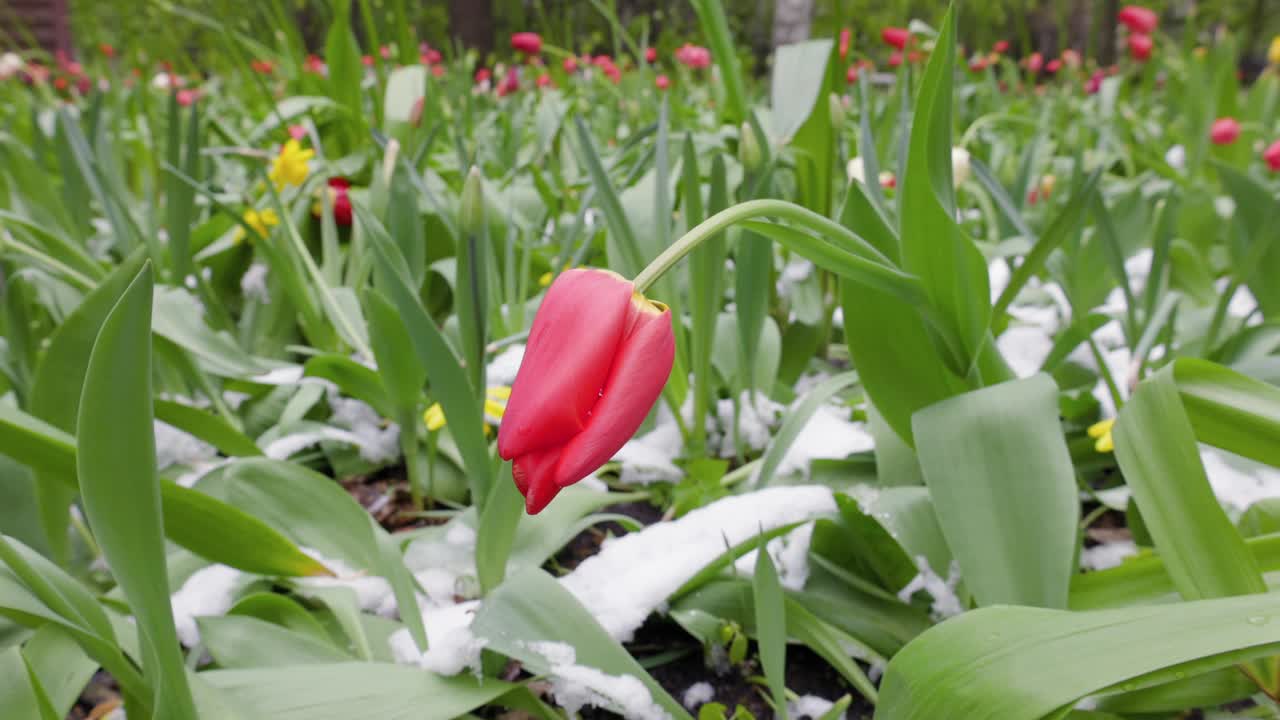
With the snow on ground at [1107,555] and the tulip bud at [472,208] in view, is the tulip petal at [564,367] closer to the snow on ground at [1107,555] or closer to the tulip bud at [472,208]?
the tulip bud at [472,208]

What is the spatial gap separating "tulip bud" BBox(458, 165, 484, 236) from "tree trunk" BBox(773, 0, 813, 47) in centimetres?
296

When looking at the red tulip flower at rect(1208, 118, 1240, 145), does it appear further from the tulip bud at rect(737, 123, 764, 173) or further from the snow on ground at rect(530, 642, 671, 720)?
the snow on ground at rect(530, 642, 671, 720)

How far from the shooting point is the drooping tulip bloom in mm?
398

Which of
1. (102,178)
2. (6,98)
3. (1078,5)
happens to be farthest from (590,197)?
(1078,5)

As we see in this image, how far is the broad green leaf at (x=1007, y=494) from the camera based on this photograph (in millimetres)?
623

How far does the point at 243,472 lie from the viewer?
2.76 feet

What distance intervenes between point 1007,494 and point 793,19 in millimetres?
3332

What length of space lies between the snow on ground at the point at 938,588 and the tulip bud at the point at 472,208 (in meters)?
0.44

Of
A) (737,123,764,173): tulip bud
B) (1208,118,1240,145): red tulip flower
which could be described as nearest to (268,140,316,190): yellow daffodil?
(737,123,764,173): tulip bud

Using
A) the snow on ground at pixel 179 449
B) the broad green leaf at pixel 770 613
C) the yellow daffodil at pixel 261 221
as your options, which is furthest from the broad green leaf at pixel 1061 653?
the yellow daffodil at pixel 261 221

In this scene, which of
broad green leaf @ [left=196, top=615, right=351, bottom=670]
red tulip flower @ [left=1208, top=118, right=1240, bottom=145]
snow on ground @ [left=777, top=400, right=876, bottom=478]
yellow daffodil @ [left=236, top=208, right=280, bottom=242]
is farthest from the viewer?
red tulip flower @ [left=1208, top=118, right=1240, bottom=145]

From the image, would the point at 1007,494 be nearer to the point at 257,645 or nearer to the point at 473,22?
the point at 257,645

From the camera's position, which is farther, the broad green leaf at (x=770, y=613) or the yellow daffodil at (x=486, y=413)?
the yellow daffodil at (x=486, y=413)

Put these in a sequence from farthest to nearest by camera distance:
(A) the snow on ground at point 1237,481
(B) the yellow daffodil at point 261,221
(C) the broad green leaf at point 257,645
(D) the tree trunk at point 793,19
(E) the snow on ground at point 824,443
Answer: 1. (D) the tree trunk at point 793,19
2. (B) the yellow daffodil at point 261,221
3. (E) the snow on ground at point 824,443
4. (A) the snow on ground at point 1237,481
5. (C) the broad green leaf at point 257,645
